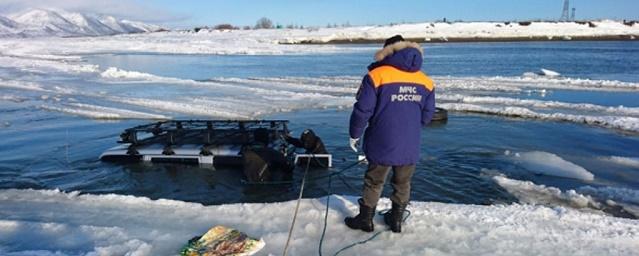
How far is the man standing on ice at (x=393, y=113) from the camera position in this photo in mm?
4031

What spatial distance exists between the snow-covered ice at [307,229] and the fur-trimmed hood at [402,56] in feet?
5.52

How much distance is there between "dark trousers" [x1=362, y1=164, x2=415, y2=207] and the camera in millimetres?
4424

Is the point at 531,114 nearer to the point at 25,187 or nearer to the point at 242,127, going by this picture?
the point at 242,127

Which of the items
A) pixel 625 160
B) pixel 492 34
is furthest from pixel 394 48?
pixel 492 34

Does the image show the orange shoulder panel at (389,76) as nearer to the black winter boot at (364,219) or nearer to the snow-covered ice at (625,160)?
the black winter boot at (364,219)

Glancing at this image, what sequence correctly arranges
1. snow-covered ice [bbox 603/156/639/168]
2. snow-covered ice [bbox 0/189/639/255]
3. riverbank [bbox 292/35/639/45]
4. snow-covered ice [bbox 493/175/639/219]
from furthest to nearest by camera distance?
riverbank [bbox 292/35/639/45]
snow-covered ice [bbox 603/156/639/168]
snow-covered ice [bbox 493/175/639/219]
snow-covered ice [bbox 0/189/639/255]

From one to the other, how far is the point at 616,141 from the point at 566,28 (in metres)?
86.1

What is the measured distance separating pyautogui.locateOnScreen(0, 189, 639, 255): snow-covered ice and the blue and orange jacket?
2.87ft

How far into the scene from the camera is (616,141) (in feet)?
31.7

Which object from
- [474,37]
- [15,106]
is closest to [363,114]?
[15,106]

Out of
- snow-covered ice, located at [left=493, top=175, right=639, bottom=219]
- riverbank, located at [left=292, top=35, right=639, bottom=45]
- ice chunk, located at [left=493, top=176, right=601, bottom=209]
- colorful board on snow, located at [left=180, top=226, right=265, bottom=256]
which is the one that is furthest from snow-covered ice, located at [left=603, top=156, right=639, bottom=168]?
riverbank, located at [left=292, top=35, right=639, bottom=45]

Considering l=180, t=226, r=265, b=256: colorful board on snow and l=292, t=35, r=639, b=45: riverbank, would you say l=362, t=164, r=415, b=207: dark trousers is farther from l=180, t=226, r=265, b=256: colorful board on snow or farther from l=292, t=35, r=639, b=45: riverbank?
l=292, t=35, r=639, b=45: riverbank

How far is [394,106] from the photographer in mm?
4129

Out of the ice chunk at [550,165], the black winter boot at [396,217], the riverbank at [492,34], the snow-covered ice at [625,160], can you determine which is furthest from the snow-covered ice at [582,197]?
the riverbank at [492,34]
